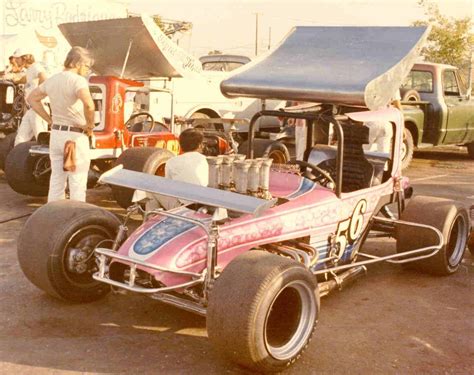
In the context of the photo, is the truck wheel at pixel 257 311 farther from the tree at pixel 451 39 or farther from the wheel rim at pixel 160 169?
the tree at pixel 451 39

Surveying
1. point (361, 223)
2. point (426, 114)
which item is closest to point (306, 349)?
point (361, 223)

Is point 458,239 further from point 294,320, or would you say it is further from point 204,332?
point 204,332

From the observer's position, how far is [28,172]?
28.5 ft

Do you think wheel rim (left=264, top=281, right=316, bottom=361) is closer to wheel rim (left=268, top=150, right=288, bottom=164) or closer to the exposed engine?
the exposed engine

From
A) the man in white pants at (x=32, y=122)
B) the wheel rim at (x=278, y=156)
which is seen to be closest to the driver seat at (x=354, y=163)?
the wheel rim at (x=278, y=156)

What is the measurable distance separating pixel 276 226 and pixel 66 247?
4.81 ft

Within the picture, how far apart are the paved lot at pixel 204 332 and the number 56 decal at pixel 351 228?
16.9 inches

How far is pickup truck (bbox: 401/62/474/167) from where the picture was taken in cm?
1362

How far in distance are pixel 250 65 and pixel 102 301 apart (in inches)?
92.7

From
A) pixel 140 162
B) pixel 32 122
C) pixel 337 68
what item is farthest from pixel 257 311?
pixel 32 122

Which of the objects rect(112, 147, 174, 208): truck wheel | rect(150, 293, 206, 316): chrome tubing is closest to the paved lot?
rect(150, 293, 206, 316): chrome tubing

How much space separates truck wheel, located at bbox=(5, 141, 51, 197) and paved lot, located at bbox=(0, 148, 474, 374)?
262 cm

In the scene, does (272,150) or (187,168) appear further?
(272,150)

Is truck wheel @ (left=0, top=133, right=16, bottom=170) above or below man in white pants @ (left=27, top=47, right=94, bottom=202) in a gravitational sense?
below
